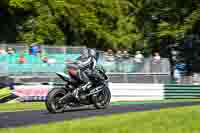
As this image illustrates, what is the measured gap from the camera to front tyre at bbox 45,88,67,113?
47.0 ft

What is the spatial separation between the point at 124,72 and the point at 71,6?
10.4m

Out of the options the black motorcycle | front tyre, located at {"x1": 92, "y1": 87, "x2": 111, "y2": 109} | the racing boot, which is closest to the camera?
the black motorcycle

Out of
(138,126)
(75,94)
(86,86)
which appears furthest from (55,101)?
(138,126)

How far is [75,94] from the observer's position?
49.1 feet

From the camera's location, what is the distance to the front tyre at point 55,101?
14.3 meters

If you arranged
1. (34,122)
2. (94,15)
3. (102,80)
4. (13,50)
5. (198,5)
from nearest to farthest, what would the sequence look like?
(34,122) → (102,80) → (13,50) → (198,5) → (94,15)

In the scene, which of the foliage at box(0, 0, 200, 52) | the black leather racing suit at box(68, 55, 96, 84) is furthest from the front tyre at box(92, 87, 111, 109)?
the foliage at box(0, 0, 200, 52)

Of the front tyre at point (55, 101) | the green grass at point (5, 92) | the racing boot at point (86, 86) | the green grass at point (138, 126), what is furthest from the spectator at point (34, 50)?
the green grass at point (138, 126)

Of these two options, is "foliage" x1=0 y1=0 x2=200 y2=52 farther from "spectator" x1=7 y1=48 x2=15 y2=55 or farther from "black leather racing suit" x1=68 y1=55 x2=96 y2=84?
"black leather racing suit" x1=68 y1=55 x2=96 y2=84

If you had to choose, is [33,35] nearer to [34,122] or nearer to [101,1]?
[101,1]

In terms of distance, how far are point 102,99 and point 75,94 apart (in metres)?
0.98

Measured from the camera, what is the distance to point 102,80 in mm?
15625

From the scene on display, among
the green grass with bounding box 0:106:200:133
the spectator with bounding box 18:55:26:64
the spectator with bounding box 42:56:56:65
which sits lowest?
the spectator with bounding box 42:56:56:65

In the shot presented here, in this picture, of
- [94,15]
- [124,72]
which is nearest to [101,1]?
[94,15]
